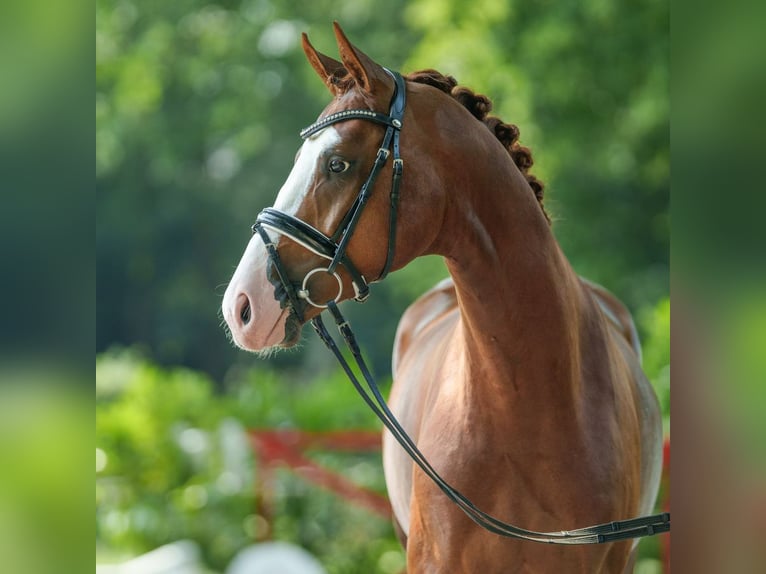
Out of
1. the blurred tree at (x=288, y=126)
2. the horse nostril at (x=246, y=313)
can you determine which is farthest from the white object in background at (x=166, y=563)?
the horse nostril at (x=246, y=313)

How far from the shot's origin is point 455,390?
242cm

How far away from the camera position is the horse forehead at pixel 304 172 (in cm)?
204

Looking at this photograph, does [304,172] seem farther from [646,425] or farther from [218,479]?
[218,479]

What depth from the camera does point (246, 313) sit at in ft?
6.68

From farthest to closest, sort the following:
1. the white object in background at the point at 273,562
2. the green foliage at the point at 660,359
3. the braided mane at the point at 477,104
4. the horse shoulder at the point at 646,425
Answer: the green foliage at the point at 660,359 < the white object in background at the point at 273,562 < the horse shoulder at the point at 646,425 < the braided mane at the point at 477,104

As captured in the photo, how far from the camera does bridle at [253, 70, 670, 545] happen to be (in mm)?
2018

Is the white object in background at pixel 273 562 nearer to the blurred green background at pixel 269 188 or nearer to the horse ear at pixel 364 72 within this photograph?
the blurred green background at pixel 269 188

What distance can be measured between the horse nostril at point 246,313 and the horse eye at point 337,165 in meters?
0.34

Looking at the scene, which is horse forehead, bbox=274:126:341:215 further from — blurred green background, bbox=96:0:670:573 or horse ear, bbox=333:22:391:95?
blurred green background, bbox=96:0:670:573

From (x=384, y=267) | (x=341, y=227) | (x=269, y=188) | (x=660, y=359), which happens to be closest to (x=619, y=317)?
(x=384, y=267)

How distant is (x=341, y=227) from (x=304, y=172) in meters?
0.15
